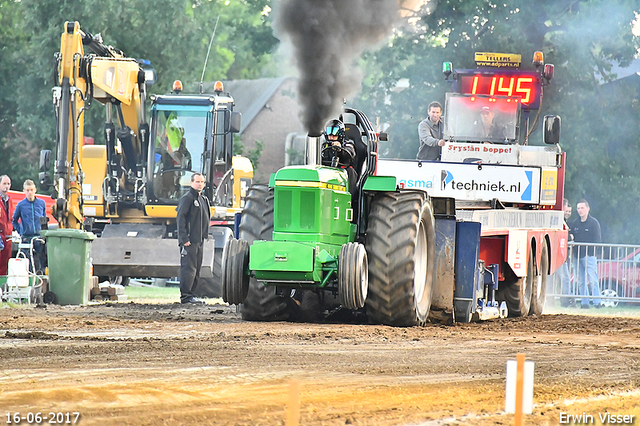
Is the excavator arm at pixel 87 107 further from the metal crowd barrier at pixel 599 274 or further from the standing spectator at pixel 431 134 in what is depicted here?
the metal crowd barrier at pixel 599 274

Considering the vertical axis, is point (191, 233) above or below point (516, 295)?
above

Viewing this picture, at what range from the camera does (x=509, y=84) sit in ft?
62.2

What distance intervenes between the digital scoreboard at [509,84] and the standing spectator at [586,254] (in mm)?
3837

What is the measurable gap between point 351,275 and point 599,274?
36.9 ft

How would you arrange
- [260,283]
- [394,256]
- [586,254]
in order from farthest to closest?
[586,254], [260,283], [394,256]

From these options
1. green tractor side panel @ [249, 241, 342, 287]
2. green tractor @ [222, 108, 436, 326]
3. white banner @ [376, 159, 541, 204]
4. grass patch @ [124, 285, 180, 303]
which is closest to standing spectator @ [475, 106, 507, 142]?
white banner @ [376, 159, 541, 204]

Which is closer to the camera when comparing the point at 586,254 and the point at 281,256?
the point at 281,256

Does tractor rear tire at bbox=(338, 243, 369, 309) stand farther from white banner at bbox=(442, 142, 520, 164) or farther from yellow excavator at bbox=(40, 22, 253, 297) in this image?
yellow excavator at bbox=(40, 22, 253, 297)

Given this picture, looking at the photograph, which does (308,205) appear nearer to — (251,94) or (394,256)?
(394,256)

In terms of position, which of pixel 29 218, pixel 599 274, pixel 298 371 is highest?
pixel 29 218

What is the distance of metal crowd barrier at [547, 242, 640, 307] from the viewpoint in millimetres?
21000

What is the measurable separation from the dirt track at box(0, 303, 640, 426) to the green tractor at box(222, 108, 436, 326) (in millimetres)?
348

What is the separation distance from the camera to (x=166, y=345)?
9.73 meters

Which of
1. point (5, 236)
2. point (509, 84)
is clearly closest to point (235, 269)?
point (5, 236)
